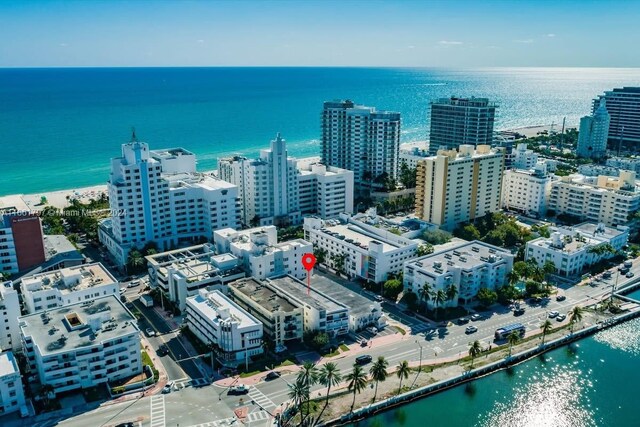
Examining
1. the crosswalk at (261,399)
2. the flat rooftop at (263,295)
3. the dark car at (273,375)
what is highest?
the flat rooftop at (263,295)

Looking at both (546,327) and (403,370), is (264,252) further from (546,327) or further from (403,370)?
(546,327)

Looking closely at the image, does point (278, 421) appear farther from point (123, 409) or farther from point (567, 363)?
point (567, 363)

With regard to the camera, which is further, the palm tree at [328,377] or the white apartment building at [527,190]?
the white apartment building at [527,190]

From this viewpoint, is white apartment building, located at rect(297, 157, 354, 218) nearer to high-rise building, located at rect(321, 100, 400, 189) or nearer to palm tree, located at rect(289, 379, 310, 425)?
high-rise building, located at rect(321, 100, 400, 189)

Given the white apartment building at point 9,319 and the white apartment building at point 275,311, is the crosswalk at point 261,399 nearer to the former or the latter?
the white apartment building at point 275,311

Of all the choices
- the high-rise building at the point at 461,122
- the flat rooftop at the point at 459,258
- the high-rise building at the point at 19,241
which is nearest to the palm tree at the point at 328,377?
the flat rooftop at the point at 459,258

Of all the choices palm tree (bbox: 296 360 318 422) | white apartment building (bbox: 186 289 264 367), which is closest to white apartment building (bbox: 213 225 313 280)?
white apartment building (bbox: 186 289 264 367)

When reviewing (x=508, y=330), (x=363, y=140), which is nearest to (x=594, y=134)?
(x=363, y=140)
